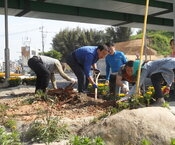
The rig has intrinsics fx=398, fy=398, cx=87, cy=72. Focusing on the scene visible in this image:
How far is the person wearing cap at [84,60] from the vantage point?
7.75 m

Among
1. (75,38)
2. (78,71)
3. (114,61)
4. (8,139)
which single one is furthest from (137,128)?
(75,38)

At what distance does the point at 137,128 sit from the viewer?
4.70 metres

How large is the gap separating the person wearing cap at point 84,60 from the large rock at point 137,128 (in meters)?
2.83

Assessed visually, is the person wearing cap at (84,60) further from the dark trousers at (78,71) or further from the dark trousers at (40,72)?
the dark trousers at (40,72)

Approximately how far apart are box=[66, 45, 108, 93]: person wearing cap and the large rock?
283 centimetres

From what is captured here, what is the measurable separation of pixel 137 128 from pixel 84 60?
11.8ft

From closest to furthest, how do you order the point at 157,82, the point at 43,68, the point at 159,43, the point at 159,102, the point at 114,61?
1. the point at 159,102
2. the point at 157,82
3. the point at 114,61
4. the point at 43,68
5. the point at 159,43

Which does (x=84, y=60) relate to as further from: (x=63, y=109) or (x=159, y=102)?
(x=159, y=102)

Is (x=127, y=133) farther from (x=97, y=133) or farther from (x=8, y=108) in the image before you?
(x=8, y=108)

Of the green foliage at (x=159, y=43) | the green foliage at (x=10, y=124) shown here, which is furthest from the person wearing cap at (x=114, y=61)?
the green foliage at (x=159, y=43)

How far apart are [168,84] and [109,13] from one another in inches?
643

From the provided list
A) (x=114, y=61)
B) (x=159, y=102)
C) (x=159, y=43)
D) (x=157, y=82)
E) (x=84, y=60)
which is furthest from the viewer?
(x=159, y=43)

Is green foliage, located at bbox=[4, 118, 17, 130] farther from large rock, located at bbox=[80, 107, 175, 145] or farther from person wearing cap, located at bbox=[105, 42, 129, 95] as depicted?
person wearing cap, located at bbox=[105, 42, 129, 95]

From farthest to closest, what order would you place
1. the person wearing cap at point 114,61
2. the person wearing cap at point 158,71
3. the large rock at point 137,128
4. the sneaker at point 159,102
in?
1. the person wearing cap at point 114,61
2. the person wearing cap at point 158,71
3. the sneaker at point 159,102
4. the large rock at point 137,128
